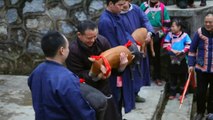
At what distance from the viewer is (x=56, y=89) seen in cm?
293

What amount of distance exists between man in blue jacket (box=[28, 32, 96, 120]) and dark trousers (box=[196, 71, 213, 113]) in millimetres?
3039

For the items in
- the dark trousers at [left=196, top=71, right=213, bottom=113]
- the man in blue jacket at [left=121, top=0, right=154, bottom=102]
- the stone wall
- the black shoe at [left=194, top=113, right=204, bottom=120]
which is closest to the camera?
the man in blue jacket at [left=121, top=0, right=154, bottom=102]

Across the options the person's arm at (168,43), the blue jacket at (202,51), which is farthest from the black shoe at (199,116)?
the person's arm at (168,43)

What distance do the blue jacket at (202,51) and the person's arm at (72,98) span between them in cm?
298

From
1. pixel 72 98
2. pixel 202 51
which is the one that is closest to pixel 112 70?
pixel 72 98

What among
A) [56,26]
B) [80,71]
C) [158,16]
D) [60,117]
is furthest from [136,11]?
[60,117]

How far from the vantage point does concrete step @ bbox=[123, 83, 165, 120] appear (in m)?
5.53

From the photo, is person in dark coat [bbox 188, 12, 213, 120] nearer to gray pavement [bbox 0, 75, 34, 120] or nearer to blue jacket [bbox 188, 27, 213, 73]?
blue jacket [bbox 188, 27, 213, 73]

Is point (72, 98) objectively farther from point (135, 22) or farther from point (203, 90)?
point (203, 90)

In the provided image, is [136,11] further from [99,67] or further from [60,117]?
[60,117]

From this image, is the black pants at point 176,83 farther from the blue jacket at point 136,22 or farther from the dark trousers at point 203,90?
the blue jacket at point 136,22

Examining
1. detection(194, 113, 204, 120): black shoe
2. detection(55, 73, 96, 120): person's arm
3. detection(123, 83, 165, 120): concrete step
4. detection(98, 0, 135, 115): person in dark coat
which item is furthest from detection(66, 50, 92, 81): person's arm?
detection(194, 113, 204, 120): black shoe

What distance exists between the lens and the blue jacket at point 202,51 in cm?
552

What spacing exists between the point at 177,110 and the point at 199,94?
0.52 metres
